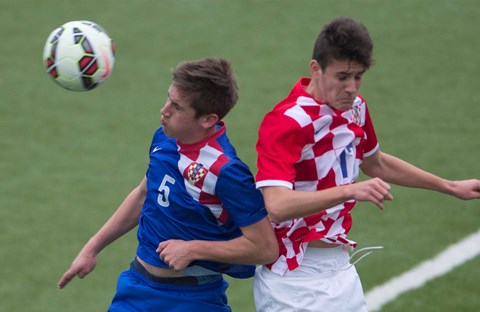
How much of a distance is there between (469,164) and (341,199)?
5.17 m

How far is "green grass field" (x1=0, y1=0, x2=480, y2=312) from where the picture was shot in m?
7.44

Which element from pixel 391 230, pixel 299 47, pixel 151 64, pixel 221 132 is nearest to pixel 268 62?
pixel 299 47

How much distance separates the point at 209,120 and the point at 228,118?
5.47m

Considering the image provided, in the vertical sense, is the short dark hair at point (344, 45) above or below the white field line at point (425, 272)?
above

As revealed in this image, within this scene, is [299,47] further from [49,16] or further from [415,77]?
[49,16]

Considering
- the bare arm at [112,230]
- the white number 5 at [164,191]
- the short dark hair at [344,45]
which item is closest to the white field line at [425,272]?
the bare arm at [112,230]

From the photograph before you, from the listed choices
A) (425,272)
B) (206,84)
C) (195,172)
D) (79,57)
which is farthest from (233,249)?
(425,272)

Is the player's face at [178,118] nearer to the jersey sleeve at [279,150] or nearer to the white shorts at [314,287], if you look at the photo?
the jersey sleeve at [279,150]

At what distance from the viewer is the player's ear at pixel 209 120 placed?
4.48 meters

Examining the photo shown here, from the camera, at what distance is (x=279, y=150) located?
4.26m

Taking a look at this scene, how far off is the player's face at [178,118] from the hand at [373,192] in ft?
→ 3.15

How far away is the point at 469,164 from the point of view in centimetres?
884

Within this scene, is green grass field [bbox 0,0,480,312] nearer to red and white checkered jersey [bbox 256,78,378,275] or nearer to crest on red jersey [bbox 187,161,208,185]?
red and white checkered jersey [bbox 256,78,378,275]

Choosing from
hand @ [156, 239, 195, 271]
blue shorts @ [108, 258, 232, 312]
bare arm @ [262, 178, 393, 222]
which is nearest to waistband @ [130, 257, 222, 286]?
blue shorts @ [108, 258, 232, 312]
